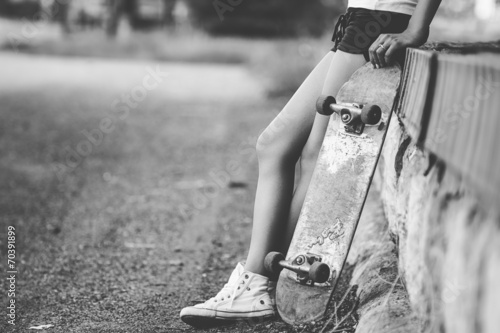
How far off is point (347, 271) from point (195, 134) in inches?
194

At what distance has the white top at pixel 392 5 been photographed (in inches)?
90.7

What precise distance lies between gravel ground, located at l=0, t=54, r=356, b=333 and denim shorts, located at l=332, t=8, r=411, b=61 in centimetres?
92

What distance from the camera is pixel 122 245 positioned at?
3553 millimetres

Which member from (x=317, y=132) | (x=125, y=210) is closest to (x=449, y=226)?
(x=317, y=132)

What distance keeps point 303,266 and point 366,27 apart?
84 centimetres

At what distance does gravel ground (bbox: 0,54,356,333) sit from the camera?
8.75 feet

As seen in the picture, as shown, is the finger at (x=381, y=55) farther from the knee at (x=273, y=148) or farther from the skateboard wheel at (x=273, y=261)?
the skateboard wheel at (x=273, y=261)

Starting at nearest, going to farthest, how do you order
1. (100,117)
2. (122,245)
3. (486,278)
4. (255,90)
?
(486,278) < (122,245) < (100,117) < (255,90)

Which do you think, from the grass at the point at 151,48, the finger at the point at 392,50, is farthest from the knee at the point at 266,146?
the grass at the point at 151,48

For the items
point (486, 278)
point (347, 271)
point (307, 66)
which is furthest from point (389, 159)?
point (307, 66)

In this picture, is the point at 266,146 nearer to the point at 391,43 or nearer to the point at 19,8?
the point at 391,43

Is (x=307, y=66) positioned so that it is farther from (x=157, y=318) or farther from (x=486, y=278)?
(x=486, y=278)

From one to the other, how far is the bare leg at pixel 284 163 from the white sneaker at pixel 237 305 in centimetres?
5

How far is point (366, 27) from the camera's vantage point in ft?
7.54
